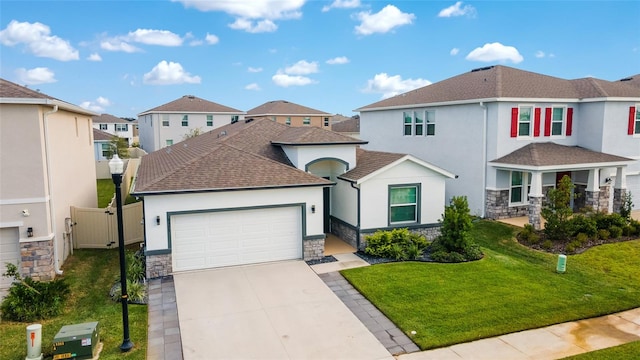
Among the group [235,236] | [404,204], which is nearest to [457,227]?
[404,204]

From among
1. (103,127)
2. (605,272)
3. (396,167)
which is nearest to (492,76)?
(396,167)

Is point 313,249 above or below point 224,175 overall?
below

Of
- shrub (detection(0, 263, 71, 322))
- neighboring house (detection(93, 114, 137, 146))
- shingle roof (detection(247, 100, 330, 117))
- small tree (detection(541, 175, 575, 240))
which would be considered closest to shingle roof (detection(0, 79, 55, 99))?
shrub (detection(0, 263, 71, 322))

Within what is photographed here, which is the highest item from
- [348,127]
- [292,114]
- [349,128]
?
[292,114]

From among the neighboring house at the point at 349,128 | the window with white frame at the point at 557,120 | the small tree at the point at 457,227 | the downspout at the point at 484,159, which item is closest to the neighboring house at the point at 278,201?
the small tree at the point at 457,227

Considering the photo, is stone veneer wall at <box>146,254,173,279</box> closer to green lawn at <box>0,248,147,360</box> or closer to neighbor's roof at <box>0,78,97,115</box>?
green lawn at <box>0,248,147,360</box>

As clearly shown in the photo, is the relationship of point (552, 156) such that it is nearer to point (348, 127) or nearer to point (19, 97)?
point (19, 97)

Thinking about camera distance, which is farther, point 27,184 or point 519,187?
point 519,187
